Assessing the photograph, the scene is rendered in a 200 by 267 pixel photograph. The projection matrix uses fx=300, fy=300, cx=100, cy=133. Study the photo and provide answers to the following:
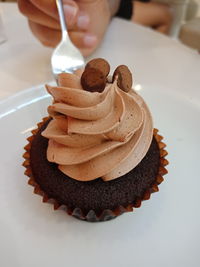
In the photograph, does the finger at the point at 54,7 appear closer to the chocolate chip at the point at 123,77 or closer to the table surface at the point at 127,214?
the table surface at the point at 127,214

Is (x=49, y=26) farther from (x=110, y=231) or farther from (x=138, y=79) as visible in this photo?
(x=110, y=231)

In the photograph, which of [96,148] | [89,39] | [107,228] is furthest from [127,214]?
[89,39]

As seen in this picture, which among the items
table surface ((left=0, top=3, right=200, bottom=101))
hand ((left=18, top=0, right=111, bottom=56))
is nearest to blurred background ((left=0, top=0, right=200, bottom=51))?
table surface ((left=0, top=3, right=200, bottom=101))

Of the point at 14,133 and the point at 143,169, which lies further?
the point at 14,133

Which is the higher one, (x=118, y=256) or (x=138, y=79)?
(x=138, y=79)

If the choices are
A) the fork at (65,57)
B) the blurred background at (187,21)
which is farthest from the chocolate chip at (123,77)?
the blurred background at (187,21)

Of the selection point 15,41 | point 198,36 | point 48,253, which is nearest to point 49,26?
point 15,41
